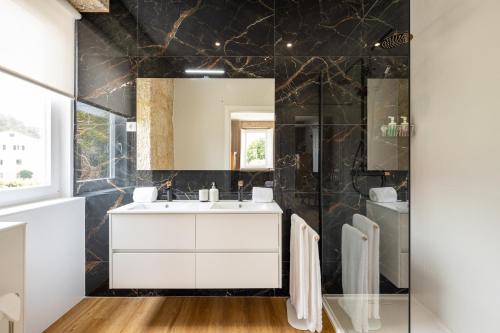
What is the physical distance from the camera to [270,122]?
2.55 meters

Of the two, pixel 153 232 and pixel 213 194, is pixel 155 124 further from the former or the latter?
pixel 153 232

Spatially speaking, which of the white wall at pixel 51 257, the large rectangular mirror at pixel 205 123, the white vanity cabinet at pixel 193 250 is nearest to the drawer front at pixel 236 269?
the white vanity cabinet at pixel 193 250

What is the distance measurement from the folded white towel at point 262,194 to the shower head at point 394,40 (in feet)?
4.62

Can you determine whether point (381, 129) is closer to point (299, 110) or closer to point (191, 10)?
point (299, 110)

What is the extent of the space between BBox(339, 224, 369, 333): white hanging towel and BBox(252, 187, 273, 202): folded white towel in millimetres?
731

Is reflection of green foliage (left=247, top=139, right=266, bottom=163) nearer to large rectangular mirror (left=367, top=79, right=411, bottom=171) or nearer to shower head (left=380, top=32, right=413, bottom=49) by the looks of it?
large rectangular mirror (left=367, top=79, right=411, bottom=171)

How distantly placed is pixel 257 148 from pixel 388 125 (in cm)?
134

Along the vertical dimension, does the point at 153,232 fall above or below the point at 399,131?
below

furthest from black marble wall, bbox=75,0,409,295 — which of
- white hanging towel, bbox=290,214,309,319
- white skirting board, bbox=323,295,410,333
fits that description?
white skirting board, bbox=323,295,410,333

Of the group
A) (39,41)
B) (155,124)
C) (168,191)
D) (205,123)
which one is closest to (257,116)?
(205,123)

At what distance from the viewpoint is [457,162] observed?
70.2 inches

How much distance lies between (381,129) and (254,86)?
139 centimetres

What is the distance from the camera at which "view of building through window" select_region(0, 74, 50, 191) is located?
1.89m

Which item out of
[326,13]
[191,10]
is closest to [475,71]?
[326,13]
